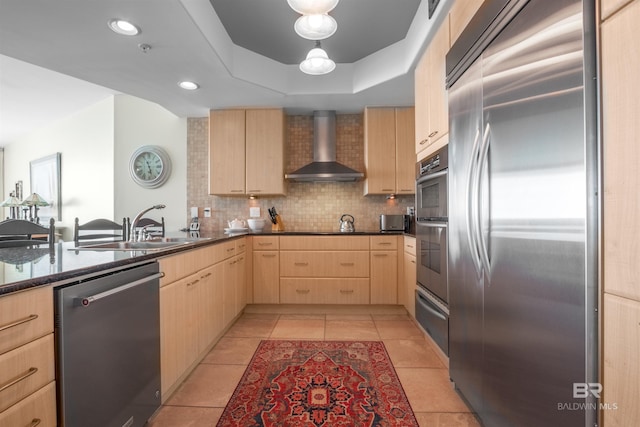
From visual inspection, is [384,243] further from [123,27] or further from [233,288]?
[123,27]

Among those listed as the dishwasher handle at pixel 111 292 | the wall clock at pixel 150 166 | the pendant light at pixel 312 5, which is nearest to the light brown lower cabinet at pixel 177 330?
the dishwasher handle at pixel 111 292

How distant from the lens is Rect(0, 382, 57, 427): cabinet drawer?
75 centimetres

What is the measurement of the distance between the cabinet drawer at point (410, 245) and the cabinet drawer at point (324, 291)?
55cm

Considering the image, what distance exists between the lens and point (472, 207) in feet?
4.50

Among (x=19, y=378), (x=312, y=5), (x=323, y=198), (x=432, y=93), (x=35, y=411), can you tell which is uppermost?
(x=312, y=5)

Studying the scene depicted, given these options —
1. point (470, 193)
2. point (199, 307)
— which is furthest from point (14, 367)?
point (470, 193)

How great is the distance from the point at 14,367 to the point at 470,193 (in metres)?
1.71

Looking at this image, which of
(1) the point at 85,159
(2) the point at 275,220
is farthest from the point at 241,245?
(1) the point at 85,159

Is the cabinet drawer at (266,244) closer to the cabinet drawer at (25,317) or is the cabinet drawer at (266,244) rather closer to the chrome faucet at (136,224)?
the chrome faucet at (136,224)

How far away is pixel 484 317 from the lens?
131cm

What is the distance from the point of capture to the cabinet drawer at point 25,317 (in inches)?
29.0

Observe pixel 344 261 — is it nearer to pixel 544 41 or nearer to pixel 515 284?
pixel 515 284

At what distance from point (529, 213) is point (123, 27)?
2.52 metres

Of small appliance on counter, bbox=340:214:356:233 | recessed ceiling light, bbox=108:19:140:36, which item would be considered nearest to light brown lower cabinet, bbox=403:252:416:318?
small appliance on counter, bbox=340:214:356:233
